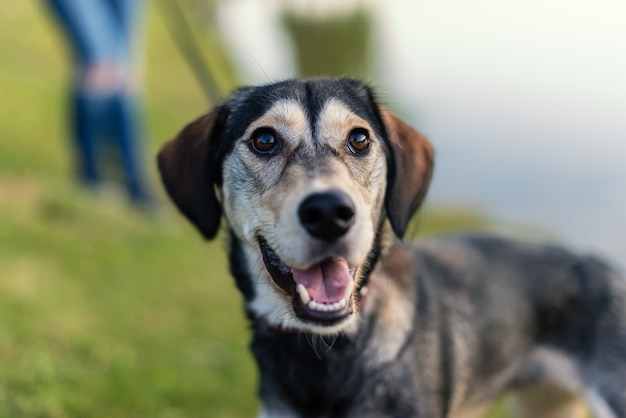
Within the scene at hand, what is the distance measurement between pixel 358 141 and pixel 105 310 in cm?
369

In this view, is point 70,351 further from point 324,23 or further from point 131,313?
point 324,23

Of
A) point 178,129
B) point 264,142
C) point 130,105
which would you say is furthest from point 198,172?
point 178,129

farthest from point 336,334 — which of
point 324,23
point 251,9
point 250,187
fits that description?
point 251,9

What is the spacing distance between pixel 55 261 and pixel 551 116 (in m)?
10.6

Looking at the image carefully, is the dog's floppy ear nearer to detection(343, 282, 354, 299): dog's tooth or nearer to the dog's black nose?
detection(343, 282, 354, 299): dog's tooth

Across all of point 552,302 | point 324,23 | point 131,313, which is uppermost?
point 552,302

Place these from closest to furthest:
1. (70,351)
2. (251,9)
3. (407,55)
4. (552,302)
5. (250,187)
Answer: (250,187), (552,302), (70,351), (407,55), (251,9)

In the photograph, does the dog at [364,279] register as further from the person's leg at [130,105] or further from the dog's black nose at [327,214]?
the person's leg at [130,105]

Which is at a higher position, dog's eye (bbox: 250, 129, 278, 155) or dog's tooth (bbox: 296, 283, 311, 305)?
dog's eye (bbox: 250, 129, 278, 155)

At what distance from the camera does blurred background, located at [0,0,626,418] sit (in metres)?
5.36

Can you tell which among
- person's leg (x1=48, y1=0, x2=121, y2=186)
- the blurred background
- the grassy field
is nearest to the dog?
the blurred background

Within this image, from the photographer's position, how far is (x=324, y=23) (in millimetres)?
25594

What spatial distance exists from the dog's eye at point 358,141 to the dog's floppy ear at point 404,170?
245 mm

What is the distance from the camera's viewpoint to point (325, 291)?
3051mm
